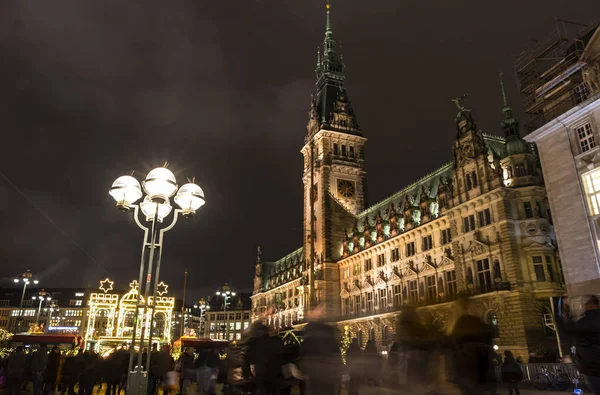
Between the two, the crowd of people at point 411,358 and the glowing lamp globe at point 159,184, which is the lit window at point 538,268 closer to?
the crowd of people at point 411,358

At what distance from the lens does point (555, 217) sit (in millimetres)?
30484

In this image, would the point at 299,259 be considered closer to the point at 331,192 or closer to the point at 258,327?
the point at 331,192

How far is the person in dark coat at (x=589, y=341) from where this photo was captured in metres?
7.73

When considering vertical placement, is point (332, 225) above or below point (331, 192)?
Answer: below

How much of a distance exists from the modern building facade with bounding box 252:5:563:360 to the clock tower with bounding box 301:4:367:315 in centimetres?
20

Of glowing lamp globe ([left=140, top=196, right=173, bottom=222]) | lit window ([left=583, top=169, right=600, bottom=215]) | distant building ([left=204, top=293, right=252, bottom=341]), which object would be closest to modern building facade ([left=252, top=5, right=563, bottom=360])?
glowing lamp globe ([left=140, top=196, right=173, bottom=222])

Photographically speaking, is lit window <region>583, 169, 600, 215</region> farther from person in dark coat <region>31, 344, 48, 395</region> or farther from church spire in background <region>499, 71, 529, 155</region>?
person in dark coat <region>31, 344, 48, 395</region>

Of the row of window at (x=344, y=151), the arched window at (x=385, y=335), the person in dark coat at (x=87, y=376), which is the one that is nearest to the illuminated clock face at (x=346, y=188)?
the row of window at (x=344, y=151)

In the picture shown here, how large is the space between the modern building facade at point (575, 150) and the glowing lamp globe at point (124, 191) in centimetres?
2715

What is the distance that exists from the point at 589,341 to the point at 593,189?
2474cm

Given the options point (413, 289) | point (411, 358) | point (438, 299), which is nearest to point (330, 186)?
point (413, 289)

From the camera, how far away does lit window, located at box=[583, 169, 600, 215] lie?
2768 cm

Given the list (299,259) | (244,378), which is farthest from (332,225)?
(244,378)

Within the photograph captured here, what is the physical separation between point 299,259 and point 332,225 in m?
22.4
